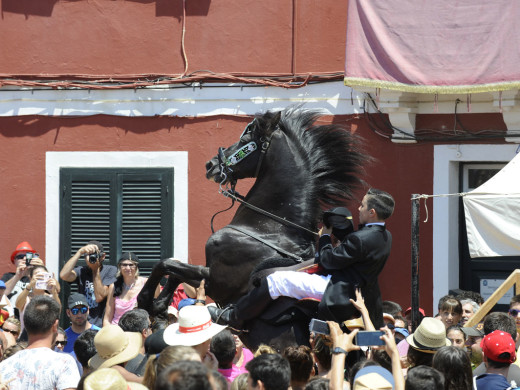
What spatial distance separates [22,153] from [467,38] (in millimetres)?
5569

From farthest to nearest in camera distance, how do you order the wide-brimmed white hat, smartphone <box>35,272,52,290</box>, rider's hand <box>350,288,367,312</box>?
1. smartphone <box>35,272,52,290</box>
2. rider's hand <box>350,288,367,312</box>
3. the wide-brimmed white hat

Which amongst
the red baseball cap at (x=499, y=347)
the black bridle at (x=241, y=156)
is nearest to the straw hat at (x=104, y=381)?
the red baseball cap at (x=499, y=347)

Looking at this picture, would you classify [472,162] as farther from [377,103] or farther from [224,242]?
[224,242]

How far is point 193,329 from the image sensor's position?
641 centimetres

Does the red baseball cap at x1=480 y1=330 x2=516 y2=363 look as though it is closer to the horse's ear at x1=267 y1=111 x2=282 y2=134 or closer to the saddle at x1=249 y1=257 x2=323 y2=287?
the saddle at x1=249 y1=257 x2=323 y2=287

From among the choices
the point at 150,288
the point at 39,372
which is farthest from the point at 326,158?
the point at 39,372

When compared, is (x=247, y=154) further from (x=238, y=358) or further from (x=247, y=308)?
(x=238, y=358)

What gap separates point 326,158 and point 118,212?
190 inches

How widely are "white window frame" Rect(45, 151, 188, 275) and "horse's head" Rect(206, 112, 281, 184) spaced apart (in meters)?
3.52

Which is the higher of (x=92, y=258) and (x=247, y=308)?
(x=92, y=258)

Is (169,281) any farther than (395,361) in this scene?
Yes

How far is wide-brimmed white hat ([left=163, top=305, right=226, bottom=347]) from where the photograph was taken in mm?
6324

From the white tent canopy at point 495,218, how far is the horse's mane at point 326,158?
3.52 feet

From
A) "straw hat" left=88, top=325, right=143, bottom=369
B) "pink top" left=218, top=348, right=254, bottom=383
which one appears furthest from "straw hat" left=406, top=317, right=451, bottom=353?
"straw hat" left=88, top=325, right=143, bottom=369
